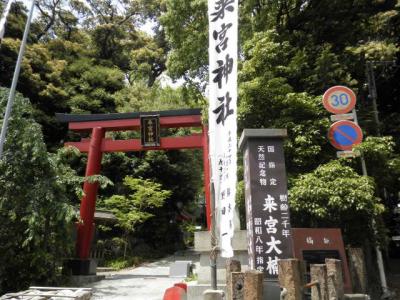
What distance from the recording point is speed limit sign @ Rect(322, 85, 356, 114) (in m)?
9.11

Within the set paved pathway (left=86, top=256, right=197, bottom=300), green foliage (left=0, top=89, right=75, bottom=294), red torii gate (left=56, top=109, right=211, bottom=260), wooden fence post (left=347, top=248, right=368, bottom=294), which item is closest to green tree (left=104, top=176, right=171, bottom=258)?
paved pathway (left=86, top=256, right=197, bottom=300)

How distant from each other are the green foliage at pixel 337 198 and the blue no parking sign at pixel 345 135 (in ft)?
1.49

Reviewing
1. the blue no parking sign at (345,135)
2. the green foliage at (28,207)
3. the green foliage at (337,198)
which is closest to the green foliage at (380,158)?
the blue no parking sign at (345,135)

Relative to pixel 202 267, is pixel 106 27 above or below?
above

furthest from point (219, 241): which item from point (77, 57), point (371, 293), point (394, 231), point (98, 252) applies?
point (77, 57)

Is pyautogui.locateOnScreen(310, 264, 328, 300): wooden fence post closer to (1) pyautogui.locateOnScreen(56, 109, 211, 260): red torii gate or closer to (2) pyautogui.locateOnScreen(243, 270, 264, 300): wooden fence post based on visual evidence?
(2) pyautogui.locateOnScreen(243, 270, 264, 300): wooden fence post

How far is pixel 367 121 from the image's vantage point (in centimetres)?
1106

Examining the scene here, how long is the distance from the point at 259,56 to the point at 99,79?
1595cm

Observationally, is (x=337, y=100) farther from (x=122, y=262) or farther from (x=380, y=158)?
(x=122, y=262)

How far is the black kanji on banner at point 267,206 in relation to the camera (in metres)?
6.57

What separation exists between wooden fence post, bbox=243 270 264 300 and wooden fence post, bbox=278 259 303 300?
361 millimetres

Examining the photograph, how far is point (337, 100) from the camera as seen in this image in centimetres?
914

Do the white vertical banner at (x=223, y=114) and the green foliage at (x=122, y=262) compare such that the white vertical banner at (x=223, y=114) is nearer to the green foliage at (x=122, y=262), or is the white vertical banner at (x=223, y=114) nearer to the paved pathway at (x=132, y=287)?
the paved pathway at (x=132, y=287)

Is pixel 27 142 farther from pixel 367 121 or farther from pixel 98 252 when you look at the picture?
pixel 98 252
